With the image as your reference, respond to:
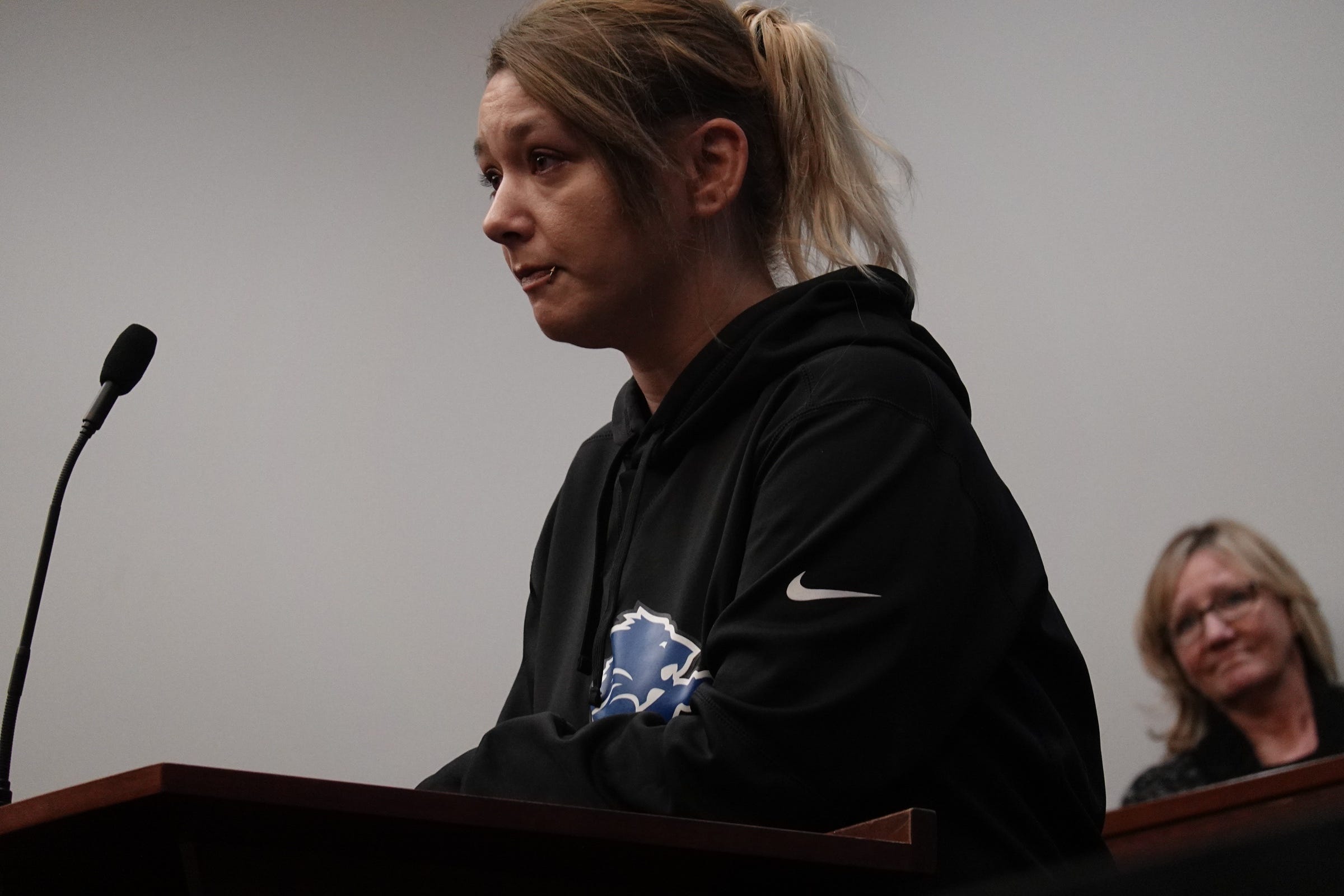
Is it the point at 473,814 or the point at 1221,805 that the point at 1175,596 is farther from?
the point at 473,814

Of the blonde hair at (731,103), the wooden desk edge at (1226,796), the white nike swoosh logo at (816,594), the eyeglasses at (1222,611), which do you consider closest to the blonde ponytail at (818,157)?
the blonde hair at (731,103)

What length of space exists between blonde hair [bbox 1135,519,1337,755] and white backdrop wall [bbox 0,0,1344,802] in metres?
0.04

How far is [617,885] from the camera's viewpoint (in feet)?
2.72

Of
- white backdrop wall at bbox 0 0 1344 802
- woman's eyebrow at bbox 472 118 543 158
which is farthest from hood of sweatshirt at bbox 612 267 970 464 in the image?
white backdrop wall at bbox 0 0 1344 802

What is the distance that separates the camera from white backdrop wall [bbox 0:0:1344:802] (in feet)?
Answer: 7.97

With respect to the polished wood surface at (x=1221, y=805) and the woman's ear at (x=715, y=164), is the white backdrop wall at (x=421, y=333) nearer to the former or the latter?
the polished wood surface at (x=1221, y=805)

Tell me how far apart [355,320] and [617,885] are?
2504mm

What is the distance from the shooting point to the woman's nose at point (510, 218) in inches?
54.4

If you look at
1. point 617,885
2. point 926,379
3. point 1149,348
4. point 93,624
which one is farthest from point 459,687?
point 617,885

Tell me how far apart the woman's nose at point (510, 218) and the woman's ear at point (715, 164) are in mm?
171

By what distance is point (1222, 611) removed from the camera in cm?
223

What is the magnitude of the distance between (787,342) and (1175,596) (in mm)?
1282

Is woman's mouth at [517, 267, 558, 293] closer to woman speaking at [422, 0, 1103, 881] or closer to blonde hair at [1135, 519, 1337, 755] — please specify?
woman speaking at [422, 0, 1103, 881]

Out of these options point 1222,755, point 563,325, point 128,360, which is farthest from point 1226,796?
point 128,360
